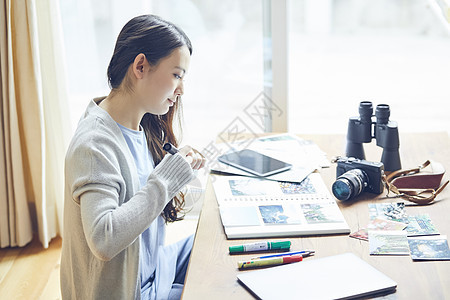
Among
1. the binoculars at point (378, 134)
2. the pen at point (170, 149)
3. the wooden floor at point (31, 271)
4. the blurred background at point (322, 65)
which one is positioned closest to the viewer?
the pen at point (170, 149)

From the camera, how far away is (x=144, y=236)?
1.37 metres

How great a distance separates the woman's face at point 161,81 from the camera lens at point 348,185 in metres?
0.48

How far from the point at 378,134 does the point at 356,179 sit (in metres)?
0.26

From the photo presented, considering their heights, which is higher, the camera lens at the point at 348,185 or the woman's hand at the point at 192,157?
the woman's hand at the point at 192,157

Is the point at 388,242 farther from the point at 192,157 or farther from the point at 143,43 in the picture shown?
the point at 143,43

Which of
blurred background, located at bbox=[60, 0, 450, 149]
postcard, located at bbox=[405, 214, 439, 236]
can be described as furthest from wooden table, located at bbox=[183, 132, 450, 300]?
blurred background, located at bbox=[60, 0, 450, 149]

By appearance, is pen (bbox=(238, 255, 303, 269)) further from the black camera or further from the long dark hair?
→ the long dark hair

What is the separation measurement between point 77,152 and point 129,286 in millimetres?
322

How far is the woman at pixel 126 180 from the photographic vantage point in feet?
3.68

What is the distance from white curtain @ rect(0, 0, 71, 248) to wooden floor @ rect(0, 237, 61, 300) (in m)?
0.05

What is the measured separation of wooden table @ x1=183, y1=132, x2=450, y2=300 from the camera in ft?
3.32

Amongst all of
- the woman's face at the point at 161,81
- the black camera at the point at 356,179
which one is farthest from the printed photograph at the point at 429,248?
the woman's face at the point at 161,81

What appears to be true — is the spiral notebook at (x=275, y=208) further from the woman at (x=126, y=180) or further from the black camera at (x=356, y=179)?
the woman at (x=126, y=180)

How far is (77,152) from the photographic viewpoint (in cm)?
118
